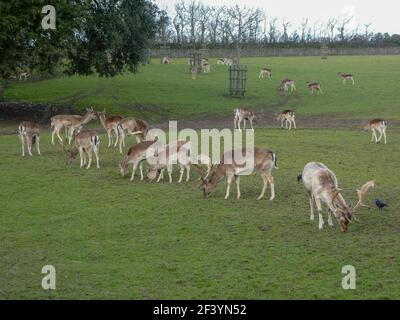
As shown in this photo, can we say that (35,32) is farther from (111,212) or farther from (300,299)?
(300,299)

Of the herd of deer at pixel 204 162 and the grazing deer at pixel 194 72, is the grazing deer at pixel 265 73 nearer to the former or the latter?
the grazing deer at pixel 194 72

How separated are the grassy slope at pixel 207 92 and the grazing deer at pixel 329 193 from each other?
2201cm

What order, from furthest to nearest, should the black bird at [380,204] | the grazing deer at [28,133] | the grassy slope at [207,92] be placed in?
the grassy slope at [207,92]
the grazing deer at [28,133]
the black bird at [380,204]

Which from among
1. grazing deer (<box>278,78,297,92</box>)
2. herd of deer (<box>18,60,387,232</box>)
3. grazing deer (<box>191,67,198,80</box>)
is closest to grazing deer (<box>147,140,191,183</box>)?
herd of deer (<box>18,60,387,232</box>)

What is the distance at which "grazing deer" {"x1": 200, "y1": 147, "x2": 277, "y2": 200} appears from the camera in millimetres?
15516

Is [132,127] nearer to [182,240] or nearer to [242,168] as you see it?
[242,168]

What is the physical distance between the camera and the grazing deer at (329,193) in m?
12.3

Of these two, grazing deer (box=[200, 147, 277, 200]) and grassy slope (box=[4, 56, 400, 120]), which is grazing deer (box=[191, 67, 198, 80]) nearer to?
grassy slope (box=[4, 56, 400, 120])

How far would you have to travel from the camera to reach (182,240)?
1212cm

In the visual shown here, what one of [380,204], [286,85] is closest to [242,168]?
[380,204]

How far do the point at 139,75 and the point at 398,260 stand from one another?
153 feet

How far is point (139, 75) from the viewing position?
55.7m

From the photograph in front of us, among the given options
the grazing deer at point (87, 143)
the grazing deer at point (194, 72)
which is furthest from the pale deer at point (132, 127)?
the grazing deer at point (194, 72)

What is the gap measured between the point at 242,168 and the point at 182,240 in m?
3.94
